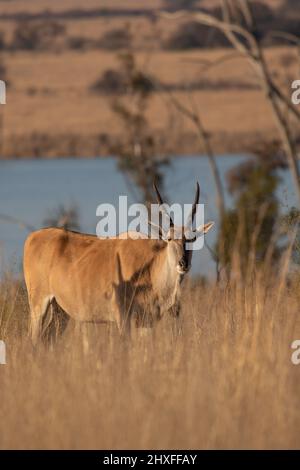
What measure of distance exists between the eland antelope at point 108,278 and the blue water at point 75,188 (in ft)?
1.10

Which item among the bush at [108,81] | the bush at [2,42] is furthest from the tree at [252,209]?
the bush at [2,42]

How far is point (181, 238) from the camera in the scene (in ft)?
28.7

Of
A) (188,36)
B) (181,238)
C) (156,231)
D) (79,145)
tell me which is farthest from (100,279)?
(79,145)

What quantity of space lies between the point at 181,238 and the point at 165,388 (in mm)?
2351

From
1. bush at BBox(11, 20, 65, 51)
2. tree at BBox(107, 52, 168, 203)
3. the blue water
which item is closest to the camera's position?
the blue water

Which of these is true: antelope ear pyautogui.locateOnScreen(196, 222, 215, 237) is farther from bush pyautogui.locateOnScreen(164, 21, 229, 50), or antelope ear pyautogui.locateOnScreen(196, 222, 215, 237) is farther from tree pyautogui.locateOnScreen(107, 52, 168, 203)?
bush pyautogui.locateOnScreen(164, 21, 229, 50)

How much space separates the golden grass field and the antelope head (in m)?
29.9

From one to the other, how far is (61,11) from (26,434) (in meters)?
64.8

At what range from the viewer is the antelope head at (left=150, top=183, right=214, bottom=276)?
28.5ft

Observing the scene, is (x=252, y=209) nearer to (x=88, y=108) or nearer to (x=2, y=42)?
(x=88, y=108)

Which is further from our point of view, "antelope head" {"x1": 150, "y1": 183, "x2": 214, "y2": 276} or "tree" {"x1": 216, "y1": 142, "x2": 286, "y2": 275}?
"tree" {"x1": 216, "y1": 142, "x2": 286, "y2": 275}

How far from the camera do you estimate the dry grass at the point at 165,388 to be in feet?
19.7

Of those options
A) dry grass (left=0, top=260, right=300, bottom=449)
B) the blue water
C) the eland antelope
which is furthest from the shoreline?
dry grass (left=0, top=260, right=300, bottom=449)

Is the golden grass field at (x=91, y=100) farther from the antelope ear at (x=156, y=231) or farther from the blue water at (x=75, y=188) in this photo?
the antelope ear at (x=156, y=231)
